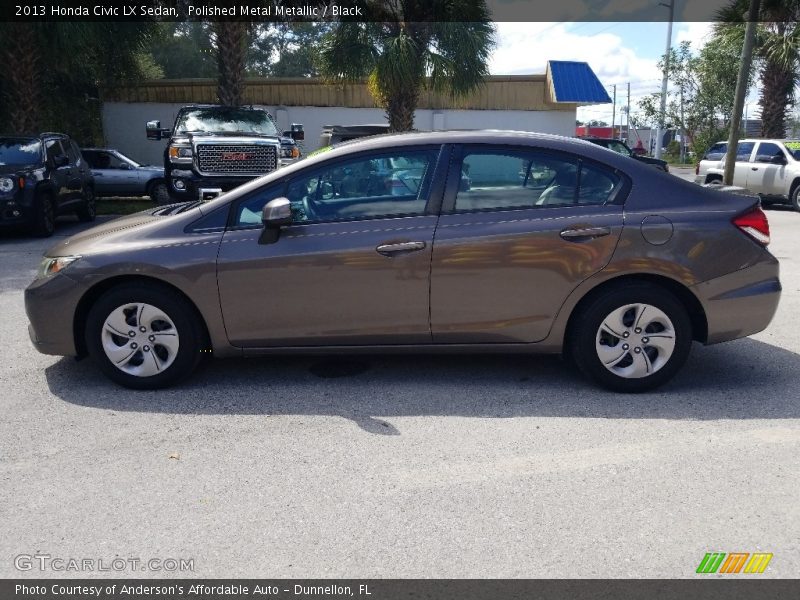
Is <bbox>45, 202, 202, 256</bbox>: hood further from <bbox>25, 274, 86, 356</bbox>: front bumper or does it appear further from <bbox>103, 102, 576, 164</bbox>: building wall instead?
<bbox>103, 102, 576, 164</bbox>: building wall

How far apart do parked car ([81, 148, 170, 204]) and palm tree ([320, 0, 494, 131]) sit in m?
5.11

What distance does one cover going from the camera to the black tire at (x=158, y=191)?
18453mm

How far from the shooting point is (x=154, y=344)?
4.83 meters

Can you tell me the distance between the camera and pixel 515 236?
15.3 feet

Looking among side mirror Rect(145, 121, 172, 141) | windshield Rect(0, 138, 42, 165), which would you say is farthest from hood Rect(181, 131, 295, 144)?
windshield Rect(0, 138, 42, 165)

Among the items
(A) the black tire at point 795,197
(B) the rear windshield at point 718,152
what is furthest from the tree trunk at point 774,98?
(A) the black tire at point 795,197

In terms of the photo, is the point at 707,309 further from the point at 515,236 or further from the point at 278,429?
the point at 278,429

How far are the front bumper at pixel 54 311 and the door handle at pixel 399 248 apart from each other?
1909 mm

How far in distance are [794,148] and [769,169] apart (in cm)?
75

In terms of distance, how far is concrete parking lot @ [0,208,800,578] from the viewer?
10.0 ft

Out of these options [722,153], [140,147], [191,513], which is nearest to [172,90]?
[140,147]

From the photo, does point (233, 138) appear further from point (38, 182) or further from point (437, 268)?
point (437, 268)

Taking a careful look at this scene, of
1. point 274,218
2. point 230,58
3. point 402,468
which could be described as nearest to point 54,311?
point 274,218

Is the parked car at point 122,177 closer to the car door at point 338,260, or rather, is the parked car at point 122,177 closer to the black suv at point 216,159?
the black suv at point 216,159
